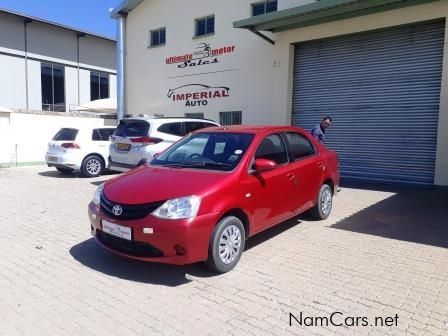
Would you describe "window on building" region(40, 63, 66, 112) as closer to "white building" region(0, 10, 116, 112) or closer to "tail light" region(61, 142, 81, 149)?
"white building" region(0, 10, 116, 112)

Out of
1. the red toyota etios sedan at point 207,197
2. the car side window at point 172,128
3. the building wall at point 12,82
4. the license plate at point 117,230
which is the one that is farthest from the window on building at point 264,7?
the building wall at point 12,82

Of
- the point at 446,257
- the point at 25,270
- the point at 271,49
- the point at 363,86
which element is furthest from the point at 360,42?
the point at 25,270

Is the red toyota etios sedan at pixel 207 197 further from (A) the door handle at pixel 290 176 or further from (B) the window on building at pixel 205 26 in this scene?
(B) the window on building at pixel 205 26

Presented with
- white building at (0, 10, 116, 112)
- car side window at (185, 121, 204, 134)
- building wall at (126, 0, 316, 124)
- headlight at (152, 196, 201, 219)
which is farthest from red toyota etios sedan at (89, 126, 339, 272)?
white building at (0, 10, 116, 112)

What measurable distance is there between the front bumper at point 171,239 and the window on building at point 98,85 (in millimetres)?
28032

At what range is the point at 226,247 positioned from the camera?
14.8ft

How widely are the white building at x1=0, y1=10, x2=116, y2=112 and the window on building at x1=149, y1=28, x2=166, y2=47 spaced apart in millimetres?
11839

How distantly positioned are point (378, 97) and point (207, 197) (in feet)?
28.4

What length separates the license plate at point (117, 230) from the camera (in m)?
4.29

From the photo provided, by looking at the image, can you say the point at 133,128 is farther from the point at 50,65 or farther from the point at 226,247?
the point at 50,65

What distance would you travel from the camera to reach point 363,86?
38.2 ft

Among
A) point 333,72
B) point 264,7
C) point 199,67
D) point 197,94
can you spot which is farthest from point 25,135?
point 333,72

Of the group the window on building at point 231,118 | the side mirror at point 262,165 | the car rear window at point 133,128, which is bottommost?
the side mirror at point 262,165

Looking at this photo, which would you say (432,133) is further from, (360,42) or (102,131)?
(102,131)
